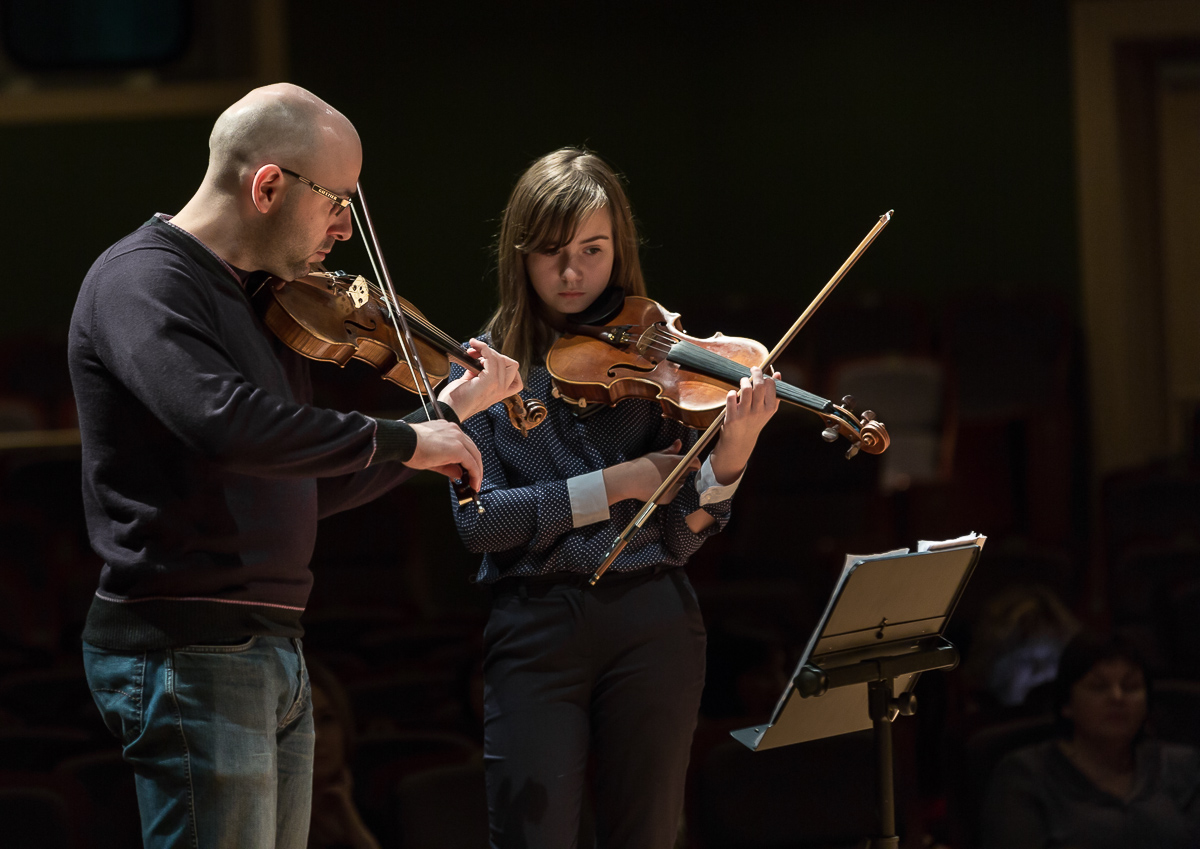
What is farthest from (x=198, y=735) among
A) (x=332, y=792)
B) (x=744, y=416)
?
(x=332, y=792)

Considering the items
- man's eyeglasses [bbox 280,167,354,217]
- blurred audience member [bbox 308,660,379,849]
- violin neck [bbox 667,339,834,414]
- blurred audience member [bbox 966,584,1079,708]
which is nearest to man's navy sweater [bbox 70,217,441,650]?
man's eyeglasses [bbox 280,167,354,217]

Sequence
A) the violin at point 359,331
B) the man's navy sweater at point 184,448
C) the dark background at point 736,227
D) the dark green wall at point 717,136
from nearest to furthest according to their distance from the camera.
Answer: the man's navy sweater at point 184,448, the violin at point 359,331, the dark background at point 736,227, the dark green wall at point 717,136

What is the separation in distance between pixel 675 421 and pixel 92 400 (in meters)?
0.73

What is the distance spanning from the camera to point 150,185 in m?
3.73

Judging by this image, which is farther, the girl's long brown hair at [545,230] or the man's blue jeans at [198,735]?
the girl's long brown hair at [545,230]

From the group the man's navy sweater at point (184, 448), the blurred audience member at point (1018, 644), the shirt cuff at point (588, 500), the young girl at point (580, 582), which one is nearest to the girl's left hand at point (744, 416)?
the young girl at point (580, 582)

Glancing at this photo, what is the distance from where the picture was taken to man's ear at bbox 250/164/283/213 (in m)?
1.28

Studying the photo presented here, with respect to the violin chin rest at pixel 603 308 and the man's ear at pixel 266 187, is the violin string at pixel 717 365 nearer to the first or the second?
the violin chin rest at pixel 603 308

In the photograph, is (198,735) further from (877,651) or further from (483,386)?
(877,651)

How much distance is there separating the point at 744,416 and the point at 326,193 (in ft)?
1.84

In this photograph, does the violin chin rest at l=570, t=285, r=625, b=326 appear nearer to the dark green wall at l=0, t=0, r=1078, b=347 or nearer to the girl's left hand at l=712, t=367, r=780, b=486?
the girl's left hand at l=712, t=367, r=780, b=486

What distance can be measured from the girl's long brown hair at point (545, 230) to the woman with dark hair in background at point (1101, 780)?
1.41 meters

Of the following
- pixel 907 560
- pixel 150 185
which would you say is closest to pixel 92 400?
pixel 907 560

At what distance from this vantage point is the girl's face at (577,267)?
5.23ft
